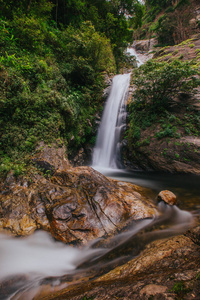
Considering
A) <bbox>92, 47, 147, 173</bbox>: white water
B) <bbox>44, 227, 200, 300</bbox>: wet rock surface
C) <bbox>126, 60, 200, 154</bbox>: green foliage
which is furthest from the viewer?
<bbox>92, 47, 147, 173</bbox>: white water

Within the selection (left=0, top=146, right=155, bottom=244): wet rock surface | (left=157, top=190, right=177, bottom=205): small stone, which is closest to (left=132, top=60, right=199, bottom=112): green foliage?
(left=157, top=190, right=177, bottom=205): small stone

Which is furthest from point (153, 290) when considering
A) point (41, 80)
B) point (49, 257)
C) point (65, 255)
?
point (41, 80)

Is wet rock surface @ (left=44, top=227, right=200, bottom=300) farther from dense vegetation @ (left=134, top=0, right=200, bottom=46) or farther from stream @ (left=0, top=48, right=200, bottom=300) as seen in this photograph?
dense vegetation @ (left=134, top=0, right=200, bottom=46)

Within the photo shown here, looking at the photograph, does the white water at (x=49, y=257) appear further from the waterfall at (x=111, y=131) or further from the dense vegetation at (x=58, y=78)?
the waterfall at (x=111, y=131)

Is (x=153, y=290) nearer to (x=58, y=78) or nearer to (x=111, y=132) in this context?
(x=58, y=78)

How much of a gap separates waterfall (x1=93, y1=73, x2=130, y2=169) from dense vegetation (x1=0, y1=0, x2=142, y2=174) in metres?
0.88

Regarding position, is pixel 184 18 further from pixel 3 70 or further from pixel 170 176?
pixel 3 70

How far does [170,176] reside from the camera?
7480 mm

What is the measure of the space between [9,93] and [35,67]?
222cm

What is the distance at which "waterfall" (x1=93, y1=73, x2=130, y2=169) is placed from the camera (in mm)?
9812

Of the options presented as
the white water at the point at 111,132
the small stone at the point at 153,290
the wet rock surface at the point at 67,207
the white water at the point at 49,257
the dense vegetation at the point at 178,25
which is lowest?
the white water at the point at 49,257

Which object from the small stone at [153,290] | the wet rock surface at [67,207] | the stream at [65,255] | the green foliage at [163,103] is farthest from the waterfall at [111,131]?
the small stone at [153,290]

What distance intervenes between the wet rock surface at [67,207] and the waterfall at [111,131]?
5.51 metres

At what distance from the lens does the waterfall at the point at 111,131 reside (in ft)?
32.2
